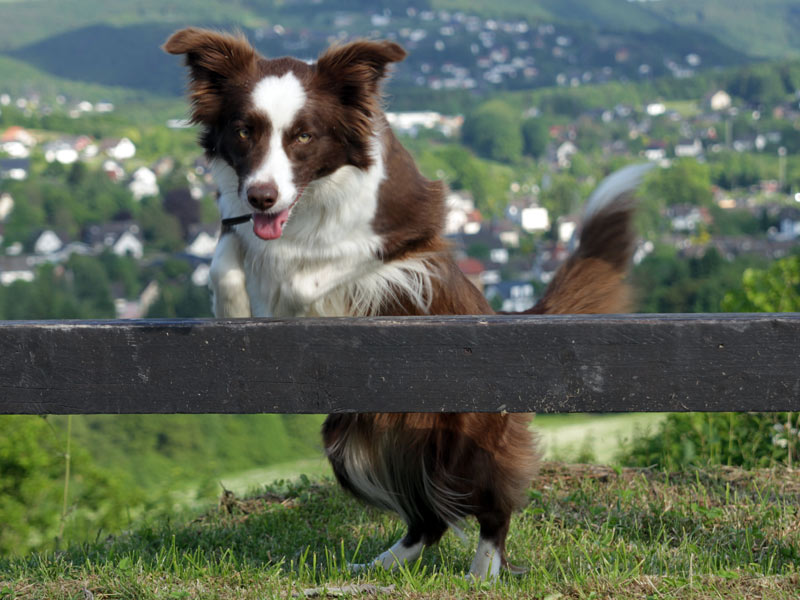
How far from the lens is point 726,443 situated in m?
5.61

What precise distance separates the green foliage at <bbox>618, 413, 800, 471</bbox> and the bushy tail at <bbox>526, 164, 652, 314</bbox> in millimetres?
1303

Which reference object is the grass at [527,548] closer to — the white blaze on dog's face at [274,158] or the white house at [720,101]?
the white blaze on dog's face at [274,158]

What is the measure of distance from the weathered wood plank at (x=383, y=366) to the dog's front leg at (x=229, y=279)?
3.17ft

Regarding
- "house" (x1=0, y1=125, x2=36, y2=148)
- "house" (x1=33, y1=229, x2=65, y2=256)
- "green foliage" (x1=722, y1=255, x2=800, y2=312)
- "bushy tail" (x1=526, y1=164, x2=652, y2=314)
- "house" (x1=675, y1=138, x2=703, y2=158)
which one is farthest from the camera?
"house" (x1=0, y1=125, x2=36, y2=148)

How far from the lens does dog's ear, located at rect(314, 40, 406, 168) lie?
3.45 m

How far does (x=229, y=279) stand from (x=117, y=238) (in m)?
89.2

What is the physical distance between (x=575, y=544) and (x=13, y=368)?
213 cm

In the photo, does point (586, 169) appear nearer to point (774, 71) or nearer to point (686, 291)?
point (774, 71)

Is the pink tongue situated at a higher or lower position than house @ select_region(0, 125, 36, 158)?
higher

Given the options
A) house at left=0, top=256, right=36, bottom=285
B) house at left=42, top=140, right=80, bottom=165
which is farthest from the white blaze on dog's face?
house at left=42, top=140, right=80, bottom=165

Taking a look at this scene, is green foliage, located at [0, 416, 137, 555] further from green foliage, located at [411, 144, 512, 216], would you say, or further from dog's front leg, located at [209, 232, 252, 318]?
green foliage, located at [411, 144, 512, 216]

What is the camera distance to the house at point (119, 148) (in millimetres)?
120438

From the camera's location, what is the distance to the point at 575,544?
145 inches

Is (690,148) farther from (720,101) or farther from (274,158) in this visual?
(274,158)
